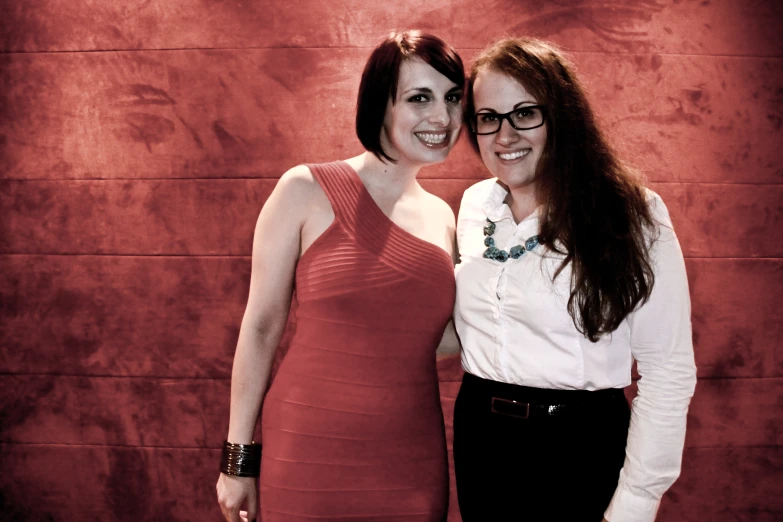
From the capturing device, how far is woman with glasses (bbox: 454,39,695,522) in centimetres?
120

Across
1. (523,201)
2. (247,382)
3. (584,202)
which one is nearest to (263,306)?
(247,382)

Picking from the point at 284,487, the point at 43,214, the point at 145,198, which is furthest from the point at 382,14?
the point at 284,487

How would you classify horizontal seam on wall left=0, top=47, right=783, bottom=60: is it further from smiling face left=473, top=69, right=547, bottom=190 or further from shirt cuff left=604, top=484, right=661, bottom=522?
shirt cuff left=604, top=484, right=661, bottom=522

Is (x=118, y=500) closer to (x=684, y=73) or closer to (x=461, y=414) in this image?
(x=461, y=414)

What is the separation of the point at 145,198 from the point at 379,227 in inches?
56.4

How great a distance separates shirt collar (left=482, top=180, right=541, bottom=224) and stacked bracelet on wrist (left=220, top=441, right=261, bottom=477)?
0.81m

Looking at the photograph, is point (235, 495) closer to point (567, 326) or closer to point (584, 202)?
point (567, 326)

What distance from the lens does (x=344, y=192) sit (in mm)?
1449

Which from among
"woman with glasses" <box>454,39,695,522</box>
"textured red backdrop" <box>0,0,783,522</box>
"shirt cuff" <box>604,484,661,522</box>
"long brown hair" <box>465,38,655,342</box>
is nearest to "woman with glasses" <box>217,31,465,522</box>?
"woman with glasses" <box>454,39,695,522</box>

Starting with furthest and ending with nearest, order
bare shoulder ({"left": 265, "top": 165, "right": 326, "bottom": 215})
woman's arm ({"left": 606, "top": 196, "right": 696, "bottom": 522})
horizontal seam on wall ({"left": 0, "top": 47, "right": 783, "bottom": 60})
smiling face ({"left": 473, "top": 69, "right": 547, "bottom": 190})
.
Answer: horizontal seam on wall ({"left": 0, "top": 47, "right": 783, "bottom": 60}) < bare shoulder ({"left": 265, "top": 165, "right": 326, "bottom": 215}) < smiling face ({"left": 473, "top": 69, "right": 547, "bottom": 190}) < woman's arm ({"left": 606, "top": 196, "right": 696, "bottom": 522})

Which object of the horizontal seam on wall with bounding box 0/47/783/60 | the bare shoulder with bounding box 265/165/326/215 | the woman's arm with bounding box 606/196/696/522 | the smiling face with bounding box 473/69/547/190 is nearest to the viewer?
the woman's arm with bounding box 606/196/696/522

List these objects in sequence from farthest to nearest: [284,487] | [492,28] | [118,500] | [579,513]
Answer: [118,500]
[492,28]
[284,487]
[579,513]

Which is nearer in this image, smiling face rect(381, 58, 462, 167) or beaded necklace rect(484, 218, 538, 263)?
beaded necklace rect(484, 218, 538, 263)

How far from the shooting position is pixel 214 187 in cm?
243
